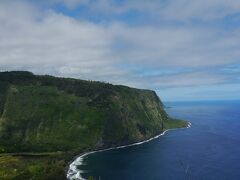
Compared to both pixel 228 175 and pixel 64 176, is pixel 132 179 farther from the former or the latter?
pixel 228 175

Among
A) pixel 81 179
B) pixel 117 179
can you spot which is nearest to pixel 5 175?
pixel 81 179

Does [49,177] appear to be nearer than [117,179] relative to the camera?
Yes

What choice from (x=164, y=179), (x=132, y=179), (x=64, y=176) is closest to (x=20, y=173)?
(x=64, y=176)

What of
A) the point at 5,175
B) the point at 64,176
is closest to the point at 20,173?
the point at 5,175

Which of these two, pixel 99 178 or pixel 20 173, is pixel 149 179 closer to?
pixel 99 178

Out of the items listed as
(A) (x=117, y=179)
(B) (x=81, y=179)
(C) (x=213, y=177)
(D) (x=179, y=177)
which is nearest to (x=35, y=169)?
(B) (x=81, y=179)

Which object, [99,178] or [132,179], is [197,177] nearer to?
[132,179]
